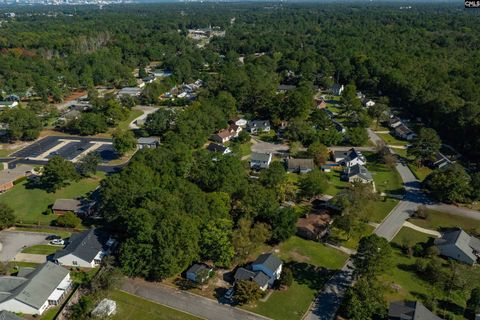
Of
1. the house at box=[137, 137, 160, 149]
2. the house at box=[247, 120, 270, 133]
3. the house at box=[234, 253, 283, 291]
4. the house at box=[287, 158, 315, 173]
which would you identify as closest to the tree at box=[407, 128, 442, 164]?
the house at box=[287, 158, 315, 173]

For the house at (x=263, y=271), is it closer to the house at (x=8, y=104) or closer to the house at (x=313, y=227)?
the house at (x=313, y=227)

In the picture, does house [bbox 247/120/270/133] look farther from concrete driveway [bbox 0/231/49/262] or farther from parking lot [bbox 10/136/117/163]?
concrete driveway [bbox 0/231/49/262]

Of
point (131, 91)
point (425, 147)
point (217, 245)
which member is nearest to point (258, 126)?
point (425, 147)

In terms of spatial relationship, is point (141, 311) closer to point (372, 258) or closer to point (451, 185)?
point (372, 258)

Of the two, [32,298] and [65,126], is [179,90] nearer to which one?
[65,126]

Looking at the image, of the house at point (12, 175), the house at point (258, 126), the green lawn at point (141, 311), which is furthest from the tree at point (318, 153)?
the house at point (12, 175)

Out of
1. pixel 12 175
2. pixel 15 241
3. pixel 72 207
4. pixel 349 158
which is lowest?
pixel 15 241
